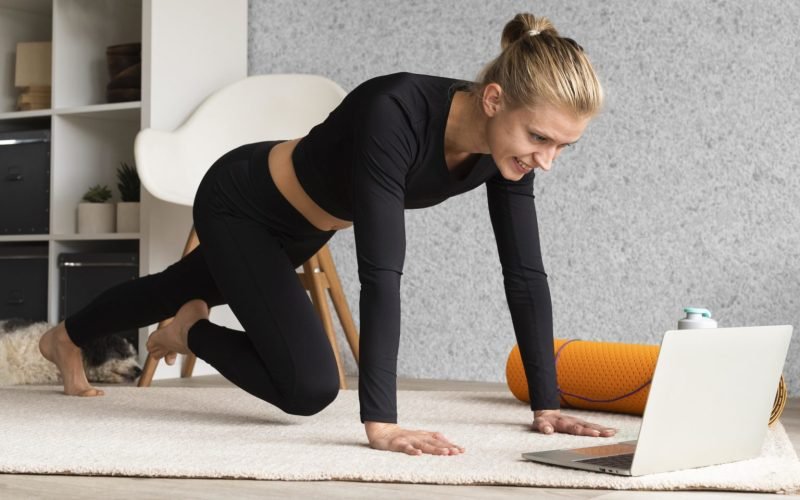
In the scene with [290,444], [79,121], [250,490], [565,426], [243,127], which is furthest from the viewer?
[79,121]

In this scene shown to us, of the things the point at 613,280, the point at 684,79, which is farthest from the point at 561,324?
the point at 684,79

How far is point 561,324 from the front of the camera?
9.93ft

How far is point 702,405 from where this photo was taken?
1.45 meters

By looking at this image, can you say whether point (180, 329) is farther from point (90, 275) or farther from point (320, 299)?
point (90, 275)

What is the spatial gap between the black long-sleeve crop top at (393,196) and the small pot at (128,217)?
150 centimetres

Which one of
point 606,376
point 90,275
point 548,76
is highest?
point 548,76

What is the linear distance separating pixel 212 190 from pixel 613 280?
1381 millimetres

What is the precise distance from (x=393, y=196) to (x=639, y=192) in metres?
1.50

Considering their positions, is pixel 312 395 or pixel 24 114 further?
pixel 24 114

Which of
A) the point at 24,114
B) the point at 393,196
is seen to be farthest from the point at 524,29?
the point at 24,114

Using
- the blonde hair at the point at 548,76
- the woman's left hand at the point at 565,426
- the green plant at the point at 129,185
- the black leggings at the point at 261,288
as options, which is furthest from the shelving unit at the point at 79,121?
the blonde hair at the point at 548,76

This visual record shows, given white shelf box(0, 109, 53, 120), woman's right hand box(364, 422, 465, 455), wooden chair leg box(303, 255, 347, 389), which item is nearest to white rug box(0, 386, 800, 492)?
woman's right hand box(364, 422, 465, 455)

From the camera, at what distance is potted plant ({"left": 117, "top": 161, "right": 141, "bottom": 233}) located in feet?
10.6

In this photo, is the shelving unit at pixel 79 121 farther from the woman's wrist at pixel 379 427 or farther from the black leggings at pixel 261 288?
the woman's wrist at pixel 379 427
